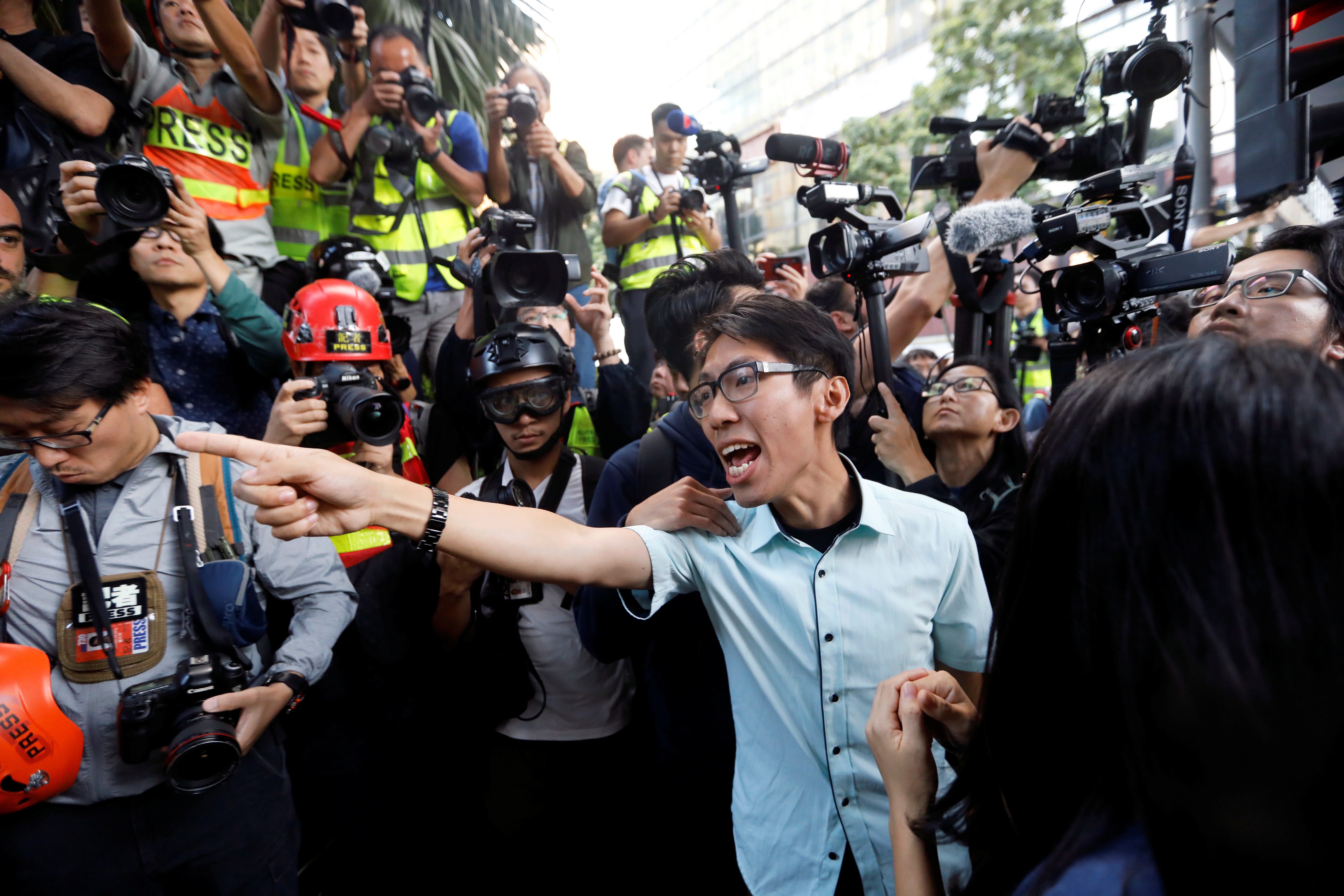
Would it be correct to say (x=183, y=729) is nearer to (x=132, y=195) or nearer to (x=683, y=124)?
(x=132, y=195)

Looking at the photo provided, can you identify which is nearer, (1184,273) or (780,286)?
(1184,273)

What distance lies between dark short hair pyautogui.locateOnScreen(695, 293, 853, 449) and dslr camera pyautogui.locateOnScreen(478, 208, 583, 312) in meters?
1.12

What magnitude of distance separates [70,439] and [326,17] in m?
2.56

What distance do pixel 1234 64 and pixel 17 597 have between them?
3782mm

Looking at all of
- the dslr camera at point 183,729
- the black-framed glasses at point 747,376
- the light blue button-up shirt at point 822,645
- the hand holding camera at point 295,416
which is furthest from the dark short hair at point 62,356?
A: the black-framed glasses at point 747,376

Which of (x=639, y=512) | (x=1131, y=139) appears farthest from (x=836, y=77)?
(x=639, y=512)

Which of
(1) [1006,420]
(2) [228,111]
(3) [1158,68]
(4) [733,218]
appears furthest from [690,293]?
(2) [228,111]

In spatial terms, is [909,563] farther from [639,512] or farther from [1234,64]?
[1234,64]

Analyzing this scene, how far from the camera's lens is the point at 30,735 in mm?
1601

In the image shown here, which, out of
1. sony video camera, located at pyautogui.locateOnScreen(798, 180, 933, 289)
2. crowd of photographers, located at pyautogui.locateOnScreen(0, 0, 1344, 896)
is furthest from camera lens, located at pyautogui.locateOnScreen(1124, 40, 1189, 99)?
sony video camera, located at pyautogui.locateOnScreen(798, 180, 933, 289)

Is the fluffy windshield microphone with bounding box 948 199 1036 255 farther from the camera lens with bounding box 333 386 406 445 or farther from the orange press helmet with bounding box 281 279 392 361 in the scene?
the orange press helmet with bounding box 281 279 392 361

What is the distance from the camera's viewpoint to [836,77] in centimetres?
2989

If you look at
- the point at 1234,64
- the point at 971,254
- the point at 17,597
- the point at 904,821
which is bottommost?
the point at 904,821

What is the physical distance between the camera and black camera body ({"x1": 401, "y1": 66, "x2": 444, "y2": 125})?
3.61 metres
